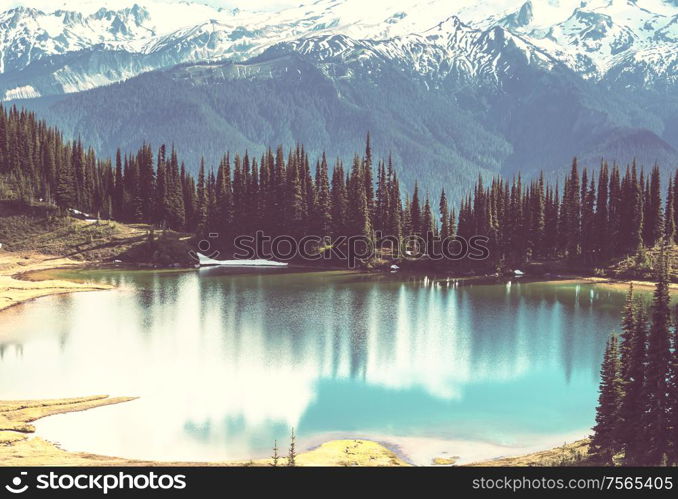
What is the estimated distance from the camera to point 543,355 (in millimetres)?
83188

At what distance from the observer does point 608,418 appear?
48.2 m

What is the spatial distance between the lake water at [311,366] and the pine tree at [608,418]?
6407 mm

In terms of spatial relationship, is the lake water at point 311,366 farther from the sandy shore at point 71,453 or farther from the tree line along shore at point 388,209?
the tree line along shore at point 388,209

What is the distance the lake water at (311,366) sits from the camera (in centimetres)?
5622

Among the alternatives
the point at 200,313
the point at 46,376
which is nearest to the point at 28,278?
the point at 200,313

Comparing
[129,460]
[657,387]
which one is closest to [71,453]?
[129,460]

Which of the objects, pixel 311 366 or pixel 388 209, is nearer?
pixel 311 366

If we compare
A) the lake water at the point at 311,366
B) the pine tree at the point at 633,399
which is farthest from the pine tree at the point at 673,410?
the lake water at the point at 311,366

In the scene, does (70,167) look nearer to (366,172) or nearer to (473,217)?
(366,172)

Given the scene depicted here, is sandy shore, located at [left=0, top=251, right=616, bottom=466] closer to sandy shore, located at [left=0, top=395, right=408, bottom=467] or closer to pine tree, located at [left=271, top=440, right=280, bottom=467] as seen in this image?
sandy shore, located at [left=0, top=395, right=408, bottom=467]

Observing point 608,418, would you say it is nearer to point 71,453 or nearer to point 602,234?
point 71,453

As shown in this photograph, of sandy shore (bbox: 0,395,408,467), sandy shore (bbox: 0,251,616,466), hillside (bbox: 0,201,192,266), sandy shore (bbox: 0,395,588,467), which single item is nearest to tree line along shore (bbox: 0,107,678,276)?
hillside (bbox: 0,201,192,266)

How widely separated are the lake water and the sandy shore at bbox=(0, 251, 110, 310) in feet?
14.7

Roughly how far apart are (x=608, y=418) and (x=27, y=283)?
110222mm
